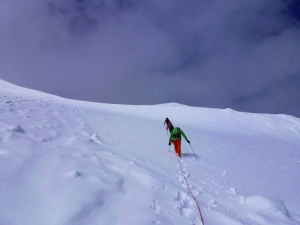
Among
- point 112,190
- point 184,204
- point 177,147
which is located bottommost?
point 184,204

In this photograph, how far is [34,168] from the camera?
3338mm

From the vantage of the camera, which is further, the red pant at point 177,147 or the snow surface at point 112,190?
the red pant at point 177,147

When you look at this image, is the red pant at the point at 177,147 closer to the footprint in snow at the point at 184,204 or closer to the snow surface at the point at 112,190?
the snow surface at the point at 112,190

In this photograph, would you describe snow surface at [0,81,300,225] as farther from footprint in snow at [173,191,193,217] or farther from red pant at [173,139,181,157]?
red pant at [173,139,181,157]

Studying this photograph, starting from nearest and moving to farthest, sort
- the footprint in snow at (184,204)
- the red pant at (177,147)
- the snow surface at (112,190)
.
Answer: the snow surface at (112,190), the footprint in snow at (184,204), the red pant at (177,147)

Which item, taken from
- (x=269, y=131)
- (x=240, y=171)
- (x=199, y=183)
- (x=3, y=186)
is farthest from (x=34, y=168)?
(x=269, y=131)

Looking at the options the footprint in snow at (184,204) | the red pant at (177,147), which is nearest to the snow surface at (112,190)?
the footprint in snow at (184,204)

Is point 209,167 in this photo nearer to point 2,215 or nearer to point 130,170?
point 130,170

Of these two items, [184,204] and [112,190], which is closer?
[112,190]

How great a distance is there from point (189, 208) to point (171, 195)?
1.30ft

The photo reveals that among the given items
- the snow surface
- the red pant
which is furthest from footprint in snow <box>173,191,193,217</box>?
the red pant

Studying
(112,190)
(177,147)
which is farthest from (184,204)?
(177,147)

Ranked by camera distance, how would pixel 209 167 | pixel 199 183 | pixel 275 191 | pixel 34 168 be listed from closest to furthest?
pixel 34 168
pixel 199 183
pixel 275 191
pixel 209 167

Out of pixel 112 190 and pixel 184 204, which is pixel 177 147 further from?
pixel 112 190
